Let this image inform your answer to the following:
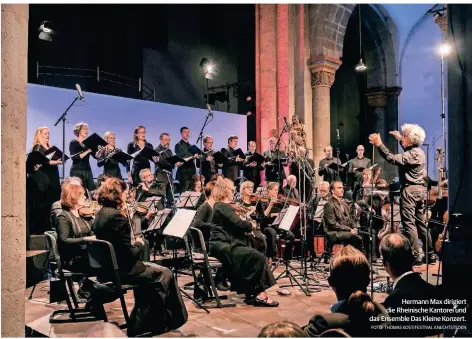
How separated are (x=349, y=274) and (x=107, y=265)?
7.81 ft

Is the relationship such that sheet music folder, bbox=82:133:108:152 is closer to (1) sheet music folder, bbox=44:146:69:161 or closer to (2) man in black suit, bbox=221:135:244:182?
(1) sheet music folder, bbox=44:146:69:161

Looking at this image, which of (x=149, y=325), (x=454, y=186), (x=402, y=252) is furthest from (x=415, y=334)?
(x=149, y=325)

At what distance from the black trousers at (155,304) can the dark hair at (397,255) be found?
2.02m

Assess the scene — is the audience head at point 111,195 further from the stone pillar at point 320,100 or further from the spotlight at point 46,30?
the stone pillar at point 320,100

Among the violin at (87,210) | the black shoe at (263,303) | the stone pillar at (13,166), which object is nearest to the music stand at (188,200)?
the violin at (87,210)

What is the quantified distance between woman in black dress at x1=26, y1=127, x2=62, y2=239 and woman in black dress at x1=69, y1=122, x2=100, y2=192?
62 centimetres

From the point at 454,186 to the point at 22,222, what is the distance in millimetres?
3367

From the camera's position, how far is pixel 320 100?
477 inches

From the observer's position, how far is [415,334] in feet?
9.07

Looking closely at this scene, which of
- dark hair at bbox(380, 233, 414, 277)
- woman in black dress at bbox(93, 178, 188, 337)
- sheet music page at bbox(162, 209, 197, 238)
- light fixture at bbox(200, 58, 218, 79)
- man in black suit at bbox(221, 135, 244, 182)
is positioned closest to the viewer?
dark hair at bbox(380, 233, 414, 277)

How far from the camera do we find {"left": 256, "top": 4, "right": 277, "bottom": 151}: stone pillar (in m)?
11.8

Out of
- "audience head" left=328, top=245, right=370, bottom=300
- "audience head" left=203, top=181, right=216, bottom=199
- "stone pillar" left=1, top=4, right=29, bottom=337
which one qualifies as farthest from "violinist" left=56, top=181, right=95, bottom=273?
"audience head" left=328, top=245, right=370, bottom=300

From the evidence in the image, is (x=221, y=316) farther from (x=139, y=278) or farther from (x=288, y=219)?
(x=288, y=219)

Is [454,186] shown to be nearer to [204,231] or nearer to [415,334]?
[415,334]
